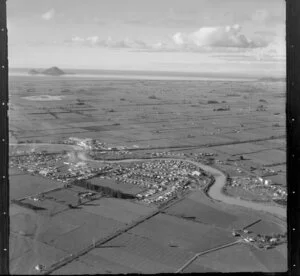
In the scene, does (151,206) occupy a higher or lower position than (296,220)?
lower

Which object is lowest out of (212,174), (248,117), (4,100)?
(212,174)

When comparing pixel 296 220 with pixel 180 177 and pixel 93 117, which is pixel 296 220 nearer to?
pixel 180 177

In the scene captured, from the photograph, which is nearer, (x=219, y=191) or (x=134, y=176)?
(x=219, y=191)

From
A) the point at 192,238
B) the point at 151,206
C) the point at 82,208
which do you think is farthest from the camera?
the point at 151,206

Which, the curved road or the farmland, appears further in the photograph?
the curved road

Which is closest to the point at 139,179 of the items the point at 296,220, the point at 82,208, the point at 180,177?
the point at 180,177

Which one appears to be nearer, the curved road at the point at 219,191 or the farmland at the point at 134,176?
the farmland at the point at 134,176

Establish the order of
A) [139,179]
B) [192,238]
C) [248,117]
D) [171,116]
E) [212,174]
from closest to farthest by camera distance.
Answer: [192,238], [139,179], [212,174], [248,117], [171,116]

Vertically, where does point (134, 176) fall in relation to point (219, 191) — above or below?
above
